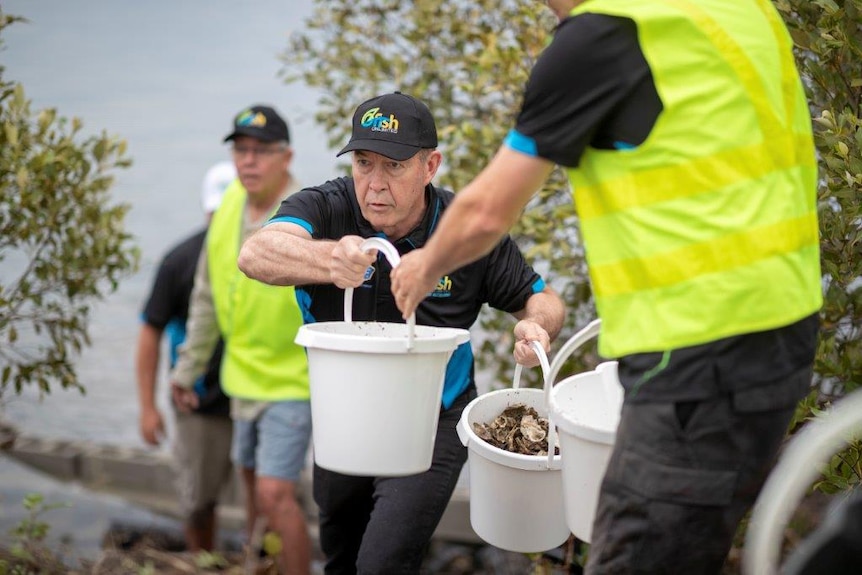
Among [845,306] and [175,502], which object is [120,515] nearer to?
[175,502]

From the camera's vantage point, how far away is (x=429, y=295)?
3.34 metres

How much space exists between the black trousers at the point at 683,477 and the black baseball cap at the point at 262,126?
3.58 m

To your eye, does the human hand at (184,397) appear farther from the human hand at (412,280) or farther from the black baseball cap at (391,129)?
the human hand at (412,280)

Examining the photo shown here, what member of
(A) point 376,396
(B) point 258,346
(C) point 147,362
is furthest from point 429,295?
(C) point 147,362

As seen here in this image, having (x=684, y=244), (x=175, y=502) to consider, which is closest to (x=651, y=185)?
(x=684, y=244)

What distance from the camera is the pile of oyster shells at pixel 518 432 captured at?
120 inches

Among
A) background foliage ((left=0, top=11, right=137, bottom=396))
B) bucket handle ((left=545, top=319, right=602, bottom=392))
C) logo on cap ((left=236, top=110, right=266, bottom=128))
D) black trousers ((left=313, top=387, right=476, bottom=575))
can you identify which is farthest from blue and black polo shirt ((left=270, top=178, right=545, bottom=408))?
logo on cap ((left=236, top=110, right=266, bottom=128))

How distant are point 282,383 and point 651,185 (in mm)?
3187

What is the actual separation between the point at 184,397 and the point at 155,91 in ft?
18.4

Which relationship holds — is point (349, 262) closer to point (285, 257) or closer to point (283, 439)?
point (285, 257)

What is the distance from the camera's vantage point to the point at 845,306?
10.5 feet

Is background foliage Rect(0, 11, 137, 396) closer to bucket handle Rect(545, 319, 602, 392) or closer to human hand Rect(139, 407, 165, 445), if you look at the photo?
human hand Rect(139, 407, 165, 445)

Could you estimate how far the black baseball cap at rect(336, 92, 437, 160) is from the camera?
10.4 feet

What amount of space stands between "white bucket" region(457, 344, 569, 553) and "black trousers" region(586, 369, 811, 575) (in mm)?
762
